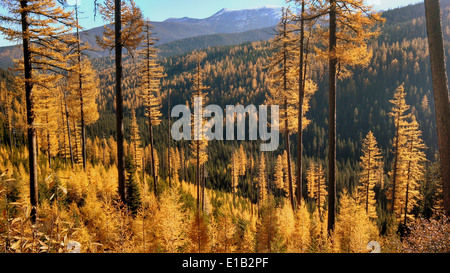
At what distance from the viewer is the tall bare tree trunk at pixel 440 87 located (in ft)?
16.7

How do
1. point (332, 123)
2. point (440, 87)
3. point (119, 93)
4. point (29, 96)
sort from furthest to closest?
1. point (29, 96)
2. point (119, 93)
3. point (332, 123)
4. point (440, 87)

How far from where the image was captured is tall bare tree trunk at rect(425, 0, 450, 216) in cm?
509

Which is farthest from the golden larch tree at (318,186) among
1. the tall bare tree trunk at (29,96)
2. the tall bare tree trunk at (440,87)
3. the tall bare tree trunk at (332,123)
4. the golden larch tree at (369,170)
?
the tall bare tree trunk at (29,96)

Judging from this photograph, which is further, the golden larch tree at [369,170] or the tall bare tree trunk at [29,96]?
the golden larch tree at [369,170]

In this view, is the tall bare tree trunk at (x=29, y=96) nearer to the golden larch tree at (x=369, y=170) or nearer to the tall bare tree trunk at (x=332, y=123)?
the tall bare tree trunk at (x=332, y=123)

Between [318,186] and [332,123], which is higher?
[332,123]

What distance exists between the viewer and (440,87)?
5133 mm

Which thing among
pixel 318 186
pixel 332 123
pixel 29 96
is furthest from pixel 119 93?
pixel 318 186

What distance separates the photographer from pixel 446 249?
14.3ft

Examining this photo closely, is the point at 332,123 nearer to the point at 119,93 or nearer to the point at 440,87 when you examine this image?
the point at 440,87

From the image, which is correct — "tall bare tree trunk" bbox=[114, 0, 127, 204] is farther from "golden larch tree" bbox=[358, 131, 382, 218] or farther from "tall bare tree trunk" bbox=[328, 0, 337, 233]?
"golden larch tree" bbox=[358, 131, 382, 218]

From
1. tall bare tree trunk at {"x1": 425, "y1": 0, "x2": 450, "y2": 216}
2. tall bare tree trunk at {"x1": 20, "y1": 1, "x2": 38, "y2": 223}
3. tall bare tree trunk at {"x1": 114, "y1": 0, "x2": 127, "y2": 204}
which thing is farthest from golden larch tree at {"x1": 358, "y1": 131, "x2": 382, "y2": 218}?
tall bare tree trunk at {"x1": 20, "y1": 1, "x2": 38, "y2": 223}
